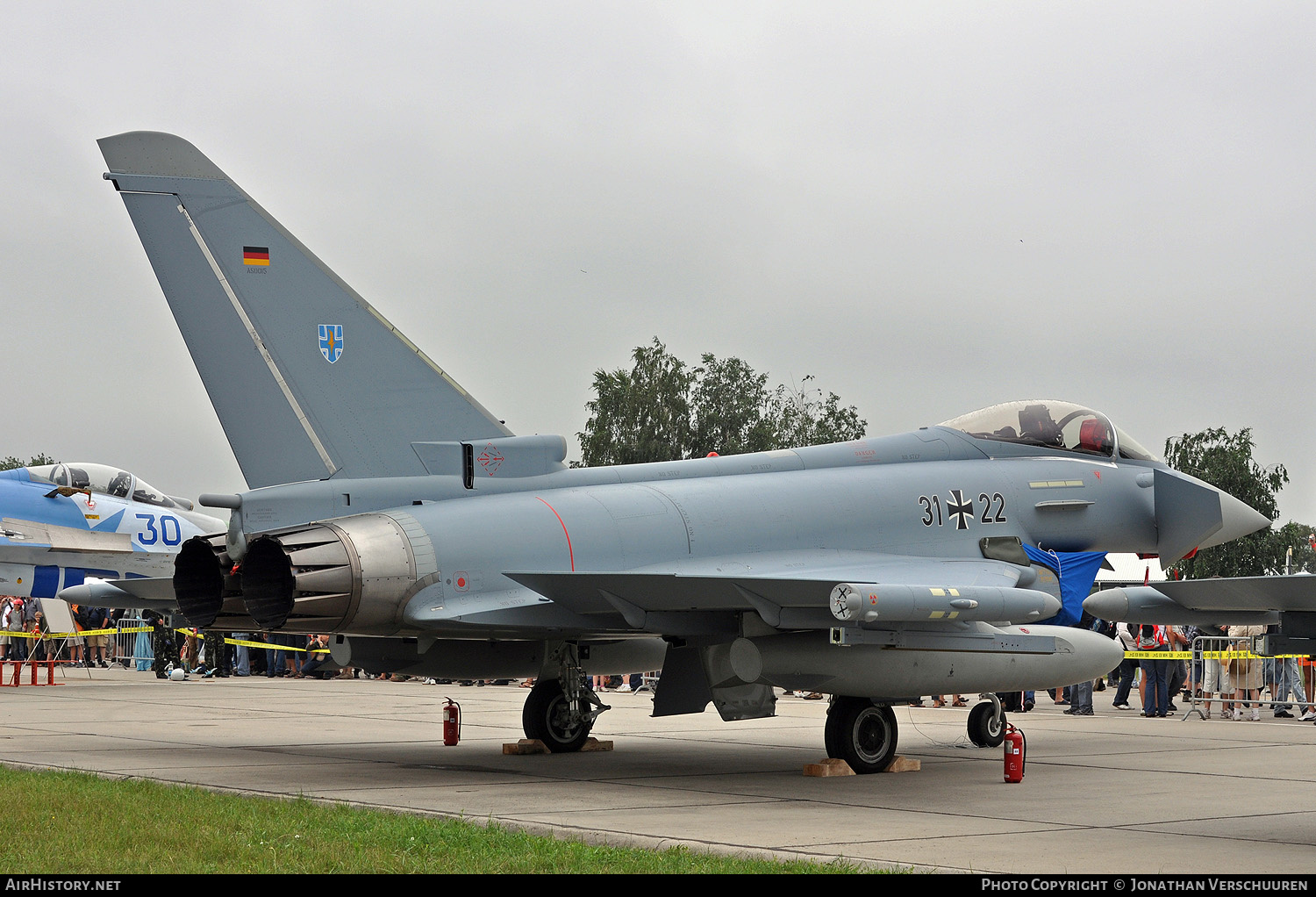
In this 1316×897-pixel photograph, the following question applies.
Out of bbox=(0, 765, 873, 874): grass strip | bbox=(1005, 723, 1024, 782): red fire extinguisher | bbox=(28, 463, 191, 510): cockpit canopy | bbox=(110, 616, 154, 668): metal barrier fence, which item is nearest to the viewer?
bbox=(0, 765, 873, 874): grass strip

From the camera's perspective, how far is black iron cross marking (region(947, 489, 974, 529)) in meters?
11.6

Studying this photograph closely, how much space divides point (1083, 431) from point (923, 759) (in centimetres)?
353

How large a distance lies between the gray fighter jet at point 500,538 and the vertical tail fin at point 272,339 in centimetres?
1

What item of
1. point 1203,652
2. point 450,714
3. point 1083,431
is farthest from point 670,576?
point 1203,652

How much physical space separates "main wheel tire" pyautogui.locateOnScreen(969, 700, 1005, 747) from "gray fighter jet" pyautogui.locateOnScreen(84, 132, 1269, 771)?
5.76 feet

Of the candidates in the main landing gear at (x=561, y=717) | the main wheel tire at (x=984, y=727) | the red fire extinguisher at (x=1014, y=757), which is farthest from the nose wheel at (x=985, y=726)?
the main landing gear at (x=561, y=717)

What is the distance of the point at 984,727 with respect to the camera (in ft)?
41.5

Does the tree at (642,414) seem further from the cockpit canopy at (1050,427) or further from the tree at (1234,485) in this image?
the cockpit canopy at (1050,427)

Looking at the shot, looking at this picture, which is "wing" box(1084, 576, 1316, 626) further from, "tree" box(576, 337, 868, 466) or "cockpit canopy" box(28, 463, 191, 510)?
"tree" box(576, 337, 868, 466)

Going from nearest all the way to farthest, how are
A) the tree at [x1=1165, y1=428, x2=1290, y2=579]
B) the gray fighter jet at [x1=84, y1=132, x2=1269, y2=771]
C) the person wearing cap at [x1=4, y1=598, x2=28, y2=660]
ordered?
the gray fighter jet at [x1=84, y1=132, x2=1269, y2=771]
the person wearing cap at [x1=4, y1=598, x2=28, y2=660]
the tree at [x1=1165, y1=428, x2=1290, y2=579]

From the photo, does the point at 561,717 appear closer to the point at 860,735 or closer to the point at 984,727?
the point at 860,735

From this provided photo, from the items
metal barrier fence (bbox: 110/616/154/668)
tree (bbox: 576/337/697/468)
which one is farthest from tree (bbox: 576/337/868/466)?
metal barrier fence (bbox: 110/616/154/668)

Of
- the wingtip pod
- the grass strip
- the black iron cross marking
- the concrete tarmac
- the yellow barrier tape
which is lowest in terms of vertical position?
the concrete tarmac

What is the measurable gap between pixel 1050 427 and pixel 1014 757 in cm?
390
